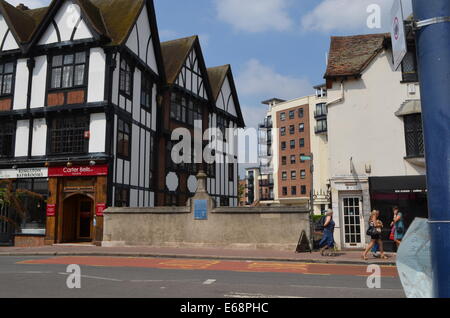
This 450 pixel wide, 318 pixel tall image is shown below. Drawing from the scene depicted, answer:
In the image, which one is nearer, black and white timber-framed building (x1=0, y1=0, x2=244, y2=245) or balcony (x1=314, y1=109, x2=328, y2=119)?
black and white timber-framed building (x1=0, y1=0, x2=244, y2=245)

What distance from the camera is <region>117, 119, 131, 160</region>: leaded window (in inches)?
854

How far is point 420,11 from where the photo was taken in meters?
2.41

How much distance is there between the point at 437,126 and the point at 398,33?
2.39ft

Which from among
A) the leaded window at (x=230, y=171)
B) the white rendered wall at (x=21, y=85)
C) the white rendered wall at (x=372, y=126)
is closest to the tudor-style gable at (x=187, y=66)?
the leaded window at (x=230, y=171)

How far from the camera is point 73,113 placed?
21.6m

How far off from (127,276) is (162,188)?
16.0m

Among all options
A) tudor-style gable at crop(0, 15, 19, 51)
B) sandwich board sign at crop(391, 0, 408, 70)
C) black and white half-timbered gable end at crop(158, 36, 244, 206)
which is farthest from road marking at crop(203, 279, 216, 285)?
tudor-style gable at crop(0, 15, 19, 51)

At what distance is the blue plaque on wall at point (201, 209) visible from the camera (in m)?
18.9

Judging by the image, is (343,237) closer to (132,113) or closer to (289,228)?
(289,228)

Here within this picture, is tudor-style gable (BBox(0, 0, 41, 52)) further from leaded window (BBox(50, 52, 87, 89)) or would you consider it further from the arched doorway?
the arched doorway

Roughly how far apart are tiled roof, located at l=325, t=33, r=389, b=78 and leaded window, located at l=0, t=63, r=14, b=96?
17.3 m

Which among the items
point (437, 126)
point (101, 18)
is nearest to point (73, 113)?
point (101, 18)

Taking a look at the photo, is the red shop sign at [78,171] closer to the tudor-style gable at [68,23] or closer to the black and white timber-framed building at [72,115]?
the black and white timber-framed building at [72,115]
